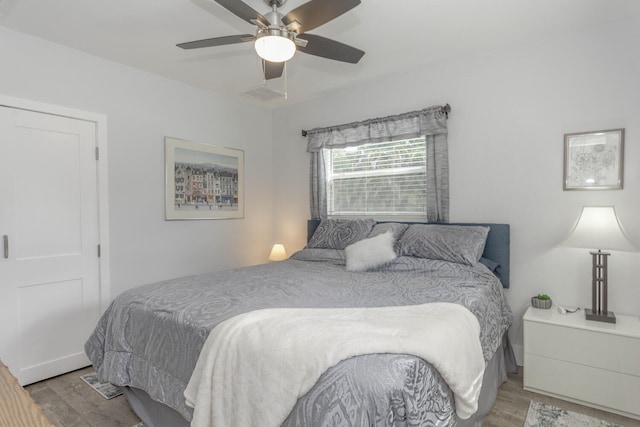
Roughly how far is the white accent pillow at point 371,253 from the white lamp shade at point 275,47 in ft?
5.08

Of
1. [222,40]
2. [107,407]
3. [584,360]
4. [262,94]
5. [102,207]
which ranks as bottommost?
[107,407]

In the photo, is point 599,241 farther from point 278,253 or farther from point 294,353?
point 278,253

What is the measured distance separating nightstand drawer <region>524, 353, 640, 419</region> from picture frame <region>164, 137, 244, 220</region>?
3133mm

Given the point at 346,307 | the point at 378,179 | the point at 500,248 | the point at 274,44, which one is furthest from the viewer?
the point at 378,179

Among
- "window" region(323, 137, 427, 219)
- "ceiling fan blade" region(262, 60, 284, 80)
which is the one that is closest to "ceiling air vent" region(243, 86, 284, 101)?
"window" region(323, 137, 427, 219)

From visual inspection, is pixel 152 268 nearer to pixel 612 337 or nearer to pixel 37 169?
pixel 37 169

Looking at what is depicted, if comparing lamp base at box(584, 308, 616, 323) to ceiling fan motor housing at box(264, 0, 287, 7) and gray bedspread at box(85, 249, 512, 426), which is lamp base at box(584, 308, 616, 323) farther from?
ceiling fan motor housing at box(264, 0, 287, 7)

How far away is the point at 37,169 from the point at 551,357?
12.8 ft

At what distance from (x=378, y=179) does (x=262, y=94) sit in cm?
160

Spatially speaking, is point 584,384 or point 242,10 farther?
point 584,384

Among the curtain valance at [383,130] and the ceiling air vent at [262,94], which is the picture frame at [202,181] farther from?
the curtain valance at [383,130]

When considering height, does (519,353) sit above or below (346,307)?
below

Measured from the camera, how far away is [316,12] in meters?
1.80

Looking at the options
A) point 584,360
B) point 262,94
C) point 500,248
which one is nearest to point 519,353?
point 584,360
